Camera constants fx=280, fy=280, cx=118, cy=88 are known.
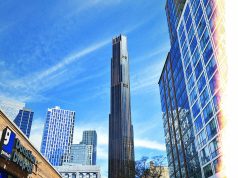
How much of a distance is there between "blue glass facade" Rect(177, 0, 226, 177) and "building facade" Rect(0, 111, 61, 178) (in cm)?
2732

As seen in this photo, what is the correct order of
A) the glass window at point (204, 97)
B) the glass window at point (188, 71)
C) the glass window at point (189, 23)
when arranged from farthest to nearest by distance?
the glass window at point (189, 23) → the glass window at point (188, 71) → the glass window at point (204, 97)

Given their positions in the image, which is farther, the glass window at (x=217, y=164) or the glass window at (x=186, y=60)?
the glass window at (x=186, y=60)

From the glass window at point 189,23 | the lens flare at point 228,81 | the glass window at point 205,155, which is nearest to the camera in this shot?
the lens flare at point 228,81

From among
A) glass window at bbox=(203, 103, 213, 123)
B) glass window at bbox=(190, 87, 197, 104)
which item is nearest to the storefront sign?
glass window at bbox=(203, 103, 213, 123)

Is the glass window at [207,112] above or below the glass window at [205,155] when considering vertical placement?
above

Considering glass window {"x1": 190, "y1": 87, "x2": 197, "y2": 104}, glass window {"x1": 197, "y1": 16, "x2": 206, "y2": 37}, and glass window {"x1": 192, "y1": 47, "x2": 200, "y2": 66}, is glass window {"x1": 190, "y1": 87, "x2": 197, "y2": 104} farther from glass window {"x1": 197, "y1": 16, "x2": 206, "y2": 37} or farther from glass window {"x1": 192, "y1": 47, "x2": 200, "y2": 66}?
glass window {"x1": 197, "y1": 16, "x2": 206, "y2": 37}

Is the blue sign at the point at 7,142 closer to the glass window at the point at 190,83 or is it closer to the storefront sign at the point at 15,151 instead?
the storefront sign at the point at 15,151

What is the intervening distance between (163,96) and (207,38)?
36.0 meters

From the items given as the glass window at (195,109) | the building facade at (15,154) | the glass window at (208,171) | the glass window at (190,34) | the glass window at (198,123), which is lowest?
the building facade at (15,154)

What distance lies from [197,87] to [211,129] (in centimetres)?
925

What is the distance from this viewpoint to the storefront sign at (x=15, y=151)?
19.6 meters

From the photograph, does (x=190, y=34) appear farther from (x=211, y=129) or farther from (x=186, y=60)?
(x=211, y=129)

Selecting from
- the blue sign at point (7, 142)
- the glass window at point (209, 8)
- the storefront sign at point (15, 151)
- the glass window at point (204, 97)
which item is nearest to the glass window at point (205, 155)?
the glass window at point (204, 97)

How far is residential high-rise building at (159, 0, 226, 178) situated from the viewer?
42812mm
